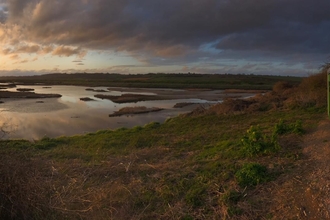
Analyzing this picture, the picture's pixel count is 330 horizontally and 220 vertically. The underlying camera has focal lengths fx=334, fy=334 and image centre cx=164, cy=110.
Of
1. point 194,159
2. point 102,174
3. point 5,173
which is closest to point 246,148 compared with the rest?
point 194,159

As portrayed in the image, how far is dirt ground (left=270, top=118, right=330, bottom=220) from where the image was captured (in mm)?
5598

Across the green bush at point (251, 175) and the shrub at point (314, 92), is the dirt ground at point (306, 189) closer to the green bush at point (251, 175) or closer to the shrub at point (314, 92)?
the green bush at point (251, 175)

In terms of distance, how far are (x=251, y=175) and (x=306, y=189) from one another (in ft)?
4.11

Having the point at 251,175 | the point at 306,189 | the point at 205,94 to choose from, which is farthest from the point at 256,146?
the point at 205,94

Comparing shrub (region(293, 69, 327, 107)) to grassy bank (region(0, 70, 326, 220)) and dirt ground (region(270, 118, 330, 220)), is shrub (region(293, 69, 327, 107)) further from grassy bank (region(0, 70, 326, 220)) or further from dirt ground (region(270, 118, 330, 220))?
dirt ground (region(270, 118, 330, 220))

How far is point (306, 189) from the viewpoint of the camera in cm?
624

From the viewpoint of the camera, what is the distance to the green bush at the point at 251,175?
23.3 ft

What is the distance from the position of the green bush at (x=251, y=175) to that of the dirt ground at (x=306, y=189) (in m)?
0.38

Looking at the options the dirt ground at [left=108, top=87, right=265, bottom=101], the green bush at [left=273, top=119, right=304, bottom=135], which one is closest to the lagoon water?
the green bush at [left=273, top=119, right=304, bottom=135]

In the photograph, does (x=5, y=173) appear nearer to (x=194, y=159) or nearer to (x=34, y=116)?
(x=194, y=159)

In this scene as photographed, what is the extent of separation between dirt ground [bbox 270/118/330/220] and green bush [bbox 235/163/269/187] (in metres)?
0.38

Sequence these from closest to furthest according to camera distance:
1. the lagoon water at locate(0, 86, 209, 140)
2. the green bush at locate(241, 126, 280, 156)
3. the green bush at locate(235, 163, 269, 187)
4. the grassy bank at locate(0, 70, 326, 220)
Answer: the grassy bank at locate(0, 70, 326, 220) < the green bush at locate(235, 163, 269, 187) < the green bush at locate(241, 126, 280, 156) < the lagoon water at locate(0, 86, 209, 140)

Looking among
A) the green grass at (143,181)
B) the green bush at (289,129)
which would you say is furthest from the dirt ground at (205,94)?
the green grass at (143,181)

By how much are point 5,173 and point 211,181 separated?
169 inches
